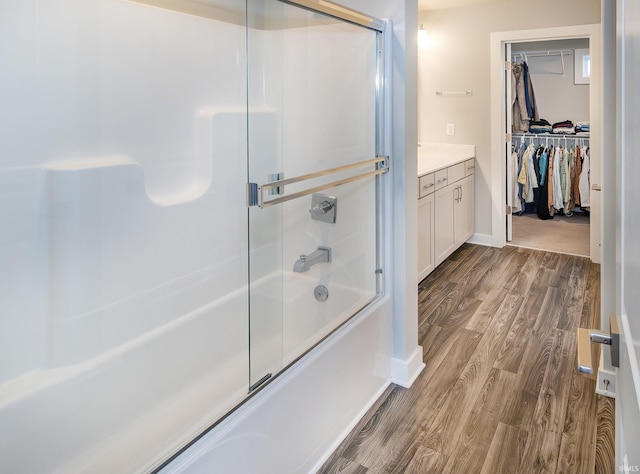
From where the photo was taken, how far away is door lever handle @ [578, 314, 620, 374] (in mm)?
757

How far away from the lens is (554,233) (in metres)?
5.30

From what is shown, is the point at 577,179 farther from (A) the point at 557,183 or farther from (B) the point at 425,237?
(B) the point at 425,237

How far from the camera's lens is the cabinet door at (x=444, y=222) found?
391cm

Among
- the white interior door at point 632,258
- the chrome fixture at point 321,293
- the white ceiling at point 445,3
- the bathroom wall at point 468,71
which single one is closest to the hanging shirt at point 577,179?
the bathroom wall at point 468,71

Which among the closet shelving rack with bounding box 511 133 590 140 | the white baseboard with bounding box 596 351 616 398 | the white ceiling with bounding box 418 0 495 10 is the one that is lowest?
the white baseboard with bounding box 596 351 616 398

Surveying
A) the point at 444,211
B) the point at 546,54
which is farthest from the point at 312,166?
the point at 546,54

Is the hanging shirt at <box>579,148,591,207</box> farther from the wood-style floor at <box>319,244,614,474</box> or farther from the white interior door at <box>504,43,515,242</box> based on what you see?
the wood-style floor at <box>319,244,614,474</box>

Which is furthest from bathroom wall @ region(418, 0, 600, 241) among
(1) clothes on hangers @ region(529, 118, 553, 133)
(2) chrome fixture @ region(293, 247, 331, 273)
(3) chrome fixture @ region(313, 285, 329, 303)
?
(3) chrome fixture @ region(313, 285, 329, 303)

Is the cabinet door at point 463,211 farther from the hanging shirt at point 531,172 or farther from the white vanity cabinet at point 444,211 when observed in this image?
the hanging shirt at point 531,172

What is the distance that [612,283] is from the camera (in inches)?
82.5

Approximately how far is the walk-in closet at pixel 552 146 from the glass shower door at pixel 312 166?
341 centimetres

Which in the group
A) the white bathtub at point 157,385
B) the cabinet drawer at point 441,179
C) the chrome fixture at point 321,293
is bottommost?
the white bathtub at point 157,385

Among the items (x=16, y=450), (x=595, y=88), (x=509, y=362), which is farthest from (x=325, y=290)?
(x=595, y=88)

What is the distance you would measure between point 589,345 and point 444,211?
329cm
